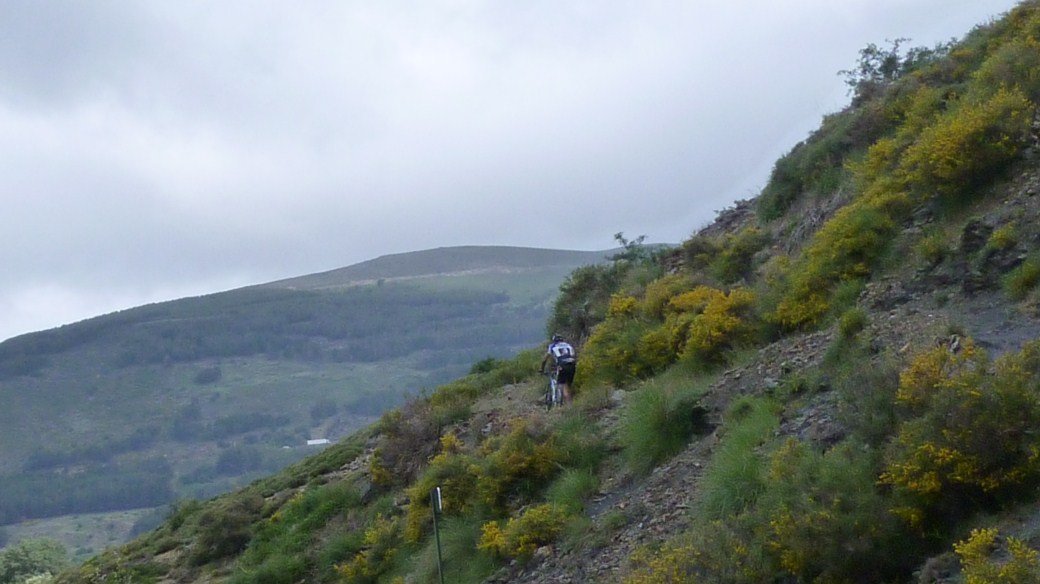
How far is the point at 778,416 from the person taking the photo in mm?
12758

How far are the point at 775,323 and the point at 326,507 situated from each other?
913cm

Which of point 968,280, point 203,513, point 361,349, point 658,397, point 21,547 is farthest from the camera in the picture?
point 361,349

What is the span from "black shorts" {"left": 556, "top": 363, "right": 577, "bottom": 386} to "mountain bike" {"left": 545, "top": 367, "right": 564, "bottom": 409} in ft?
0.26

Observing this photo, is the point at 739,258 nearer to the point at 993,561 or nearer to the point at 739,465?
the point at 739,465

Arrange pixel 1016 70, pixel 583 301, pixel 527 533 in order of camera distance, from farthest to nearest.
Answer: pixel 583 301 → pixel 1016 70 → pixel 527 533

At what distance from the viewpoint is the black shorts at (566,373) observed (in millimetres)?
20000

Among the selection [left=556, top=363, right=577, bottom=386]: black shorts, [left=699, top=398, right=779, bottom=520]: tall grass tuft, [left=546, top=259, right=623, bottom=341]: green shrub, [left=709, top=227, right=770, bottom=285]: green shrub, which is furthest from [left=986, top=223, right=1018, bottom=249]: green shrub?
[left=546, top=259, right=623, bottom=341]: green shrub

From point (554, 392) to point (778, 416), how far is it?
7811mm

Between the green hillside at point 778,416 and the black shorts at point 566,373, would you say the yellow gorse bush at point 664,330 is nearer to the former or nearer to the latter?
the green hillside at point 778,416

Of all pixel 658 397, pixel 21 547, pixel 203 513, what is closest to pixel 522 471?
pixel 658 397

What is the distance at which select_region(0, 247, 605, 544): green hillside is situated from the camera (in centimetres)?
12423

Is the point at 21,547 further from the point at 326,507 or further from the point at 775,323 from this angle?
the point at 775,323

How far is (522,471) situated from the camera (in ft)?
54.5

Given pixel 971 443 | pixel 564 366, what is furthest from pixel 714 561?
pixel 564 366
